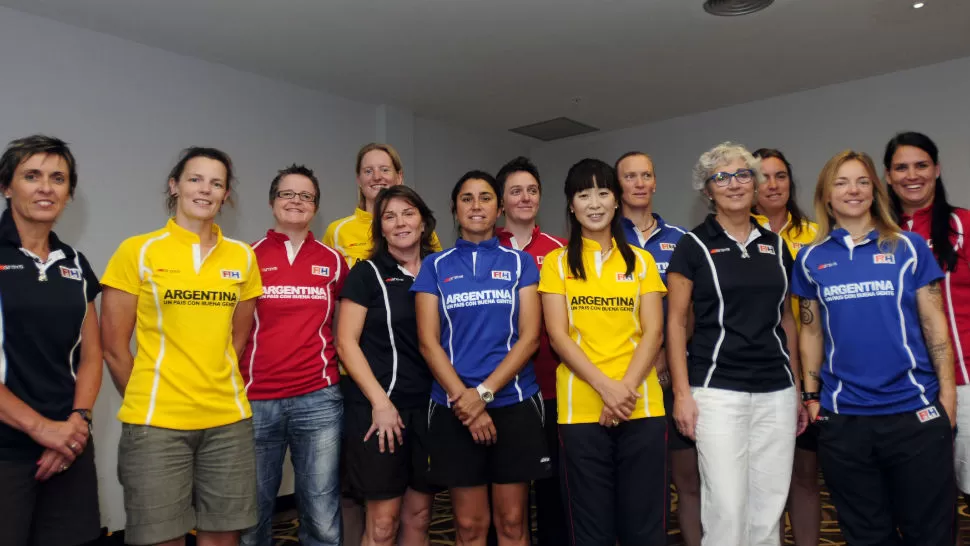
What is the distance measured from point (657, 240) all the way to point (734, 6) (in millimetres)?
1709

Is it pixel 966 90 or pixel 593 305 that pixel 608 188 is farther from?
pixel 966 90

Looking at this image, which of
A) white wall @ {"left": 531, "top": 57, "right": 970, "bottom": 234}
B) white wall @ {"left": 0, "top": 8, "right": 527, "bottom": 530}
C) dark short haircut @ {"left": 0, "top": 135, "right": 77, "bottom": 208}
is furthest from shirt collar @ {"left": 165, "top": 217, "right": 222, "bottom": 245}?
white wall @ {"left": 531, "top": 57, "right": 970, "bottom": 234}

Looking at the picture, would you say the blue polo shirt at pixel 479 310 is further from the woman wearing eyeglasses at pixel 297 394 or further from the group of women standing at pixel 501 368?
the woman wearing eyeglasses at pixel 297 394

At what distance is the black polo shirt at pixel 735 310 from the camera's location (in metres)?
2.27

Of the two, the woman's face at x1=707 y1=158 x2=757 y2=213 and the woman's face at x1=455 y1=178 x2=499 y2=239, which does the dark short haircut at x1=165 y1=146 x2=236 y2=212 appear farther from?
the woman's face at x1=707 y1=158 x2=757 y2=213

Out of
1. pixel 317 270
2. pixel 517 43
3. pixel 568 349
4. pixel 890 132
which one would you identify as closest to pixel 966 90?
pixel 890 132

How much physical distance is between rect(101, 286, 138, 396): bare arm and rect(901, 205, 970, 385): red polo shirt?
109 inches

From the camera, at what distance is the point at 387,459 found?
7.68 ft

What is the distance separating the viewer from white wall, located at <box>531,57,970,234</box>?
4.72 m

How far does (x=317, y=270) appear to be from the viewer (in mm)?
2678

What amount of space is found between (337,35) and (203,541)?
291cm

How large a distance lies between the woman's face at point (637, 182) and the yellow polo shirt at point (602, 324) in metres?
0.58

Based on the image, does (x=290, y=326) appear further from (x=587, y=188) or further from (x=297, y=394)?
(x=587, y=188)

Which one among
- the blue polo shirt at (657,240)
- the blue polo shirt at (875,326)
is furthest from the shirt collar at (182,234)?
the blue polo shirt at (875,326)
